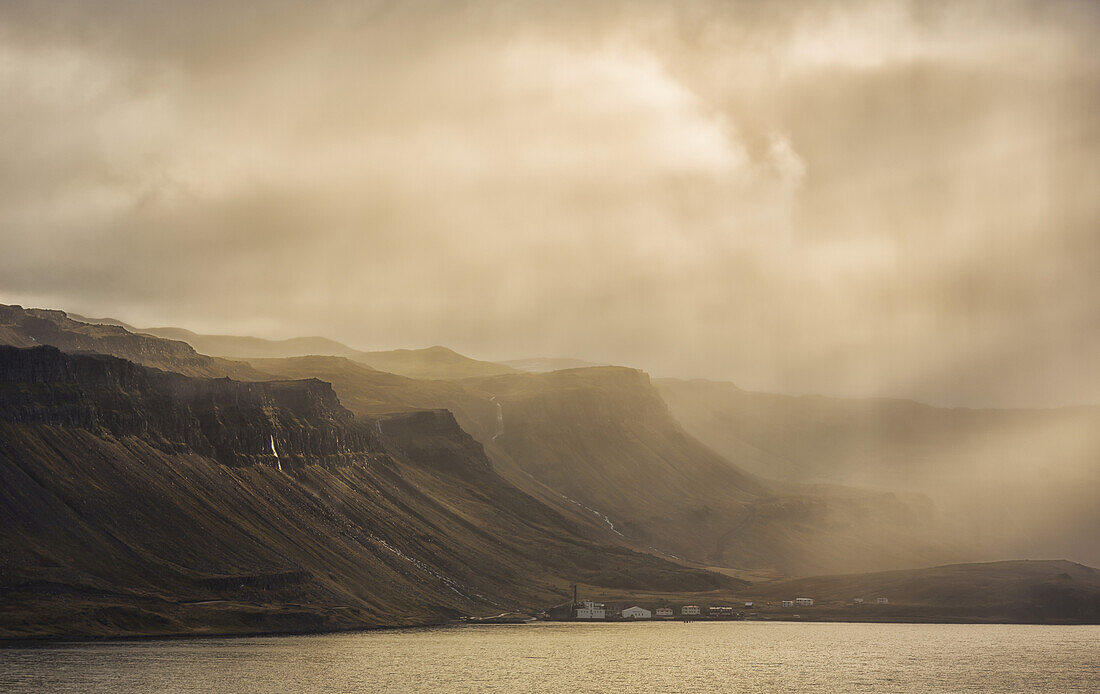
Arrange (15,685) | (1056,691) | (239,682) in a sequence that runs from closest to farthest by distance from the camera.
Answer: (15,685) < (239,682) < (1056,691)

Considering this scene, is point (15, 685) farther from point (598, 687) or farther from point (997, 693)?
point (997, 693)

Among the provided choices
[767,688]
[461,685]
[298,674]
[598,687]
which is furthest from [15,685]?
[767,688]

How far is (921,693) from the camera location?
19512cm

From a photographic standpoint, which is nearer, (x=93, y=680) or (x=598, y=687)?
(x=93, y=680)

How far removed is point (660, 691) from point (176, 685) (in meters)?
72.3

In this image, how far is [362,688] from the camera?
185m

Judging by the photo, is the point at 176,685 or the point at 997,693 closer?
the point at 176,685

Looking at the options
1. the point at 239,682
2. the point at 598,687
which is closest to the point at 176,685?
the point at 239,682

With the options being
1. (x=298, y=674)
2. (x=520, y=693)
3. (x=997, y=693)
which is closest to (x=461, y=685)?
(x=520, y=693)

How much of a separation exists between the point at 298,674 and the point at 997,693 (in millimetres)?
109781

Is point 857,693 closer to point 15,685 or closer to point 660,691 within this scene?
point 660,691

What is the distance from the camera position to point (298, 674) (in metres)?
200

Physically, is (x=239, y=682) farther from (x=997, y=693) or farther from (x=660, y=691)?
(x=997, y=693)

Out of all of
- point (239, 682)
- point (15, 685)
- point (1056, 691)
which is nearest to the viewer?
point (15, 685)
